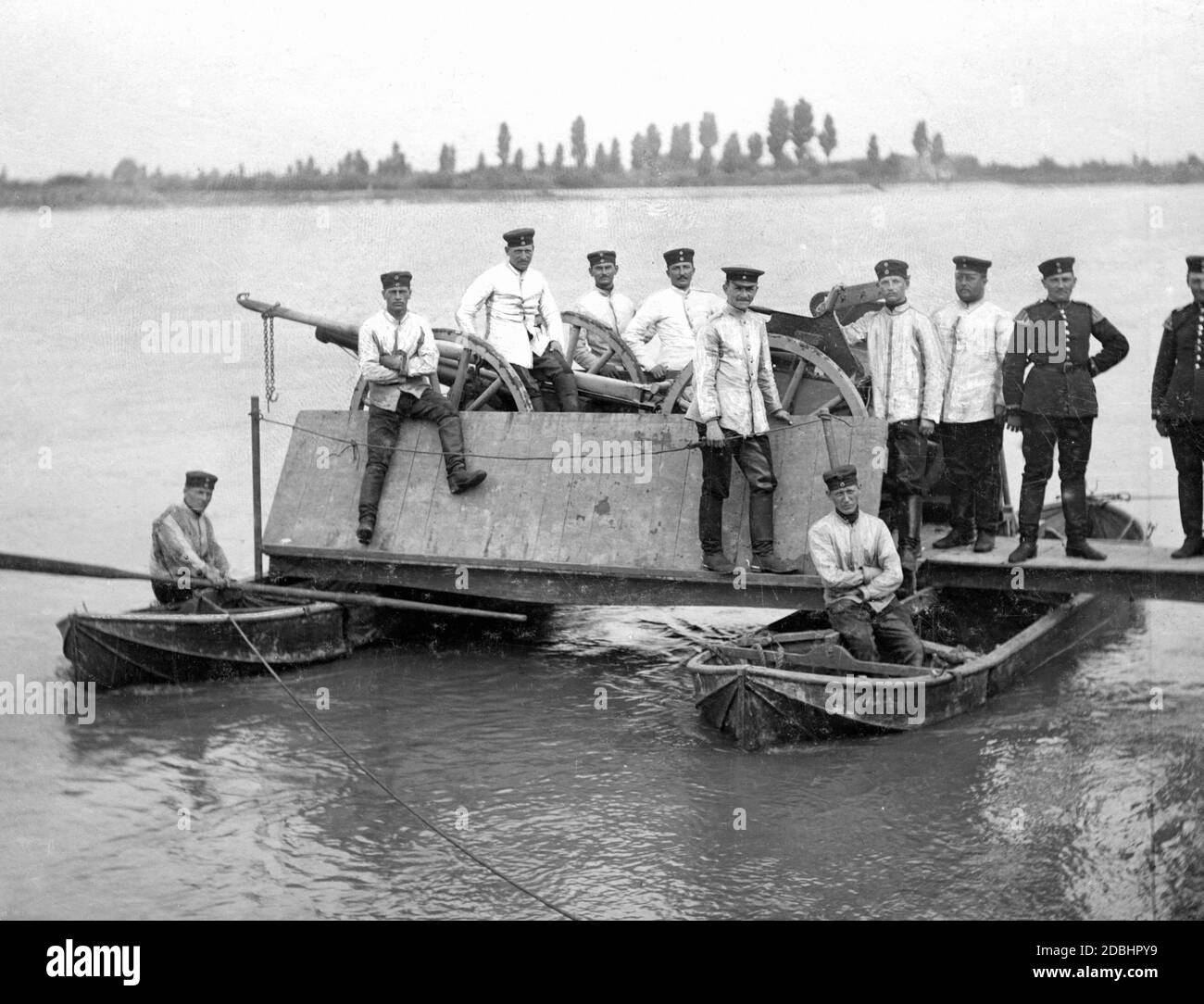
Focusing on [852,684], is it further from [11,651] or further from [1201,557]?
[11,651]

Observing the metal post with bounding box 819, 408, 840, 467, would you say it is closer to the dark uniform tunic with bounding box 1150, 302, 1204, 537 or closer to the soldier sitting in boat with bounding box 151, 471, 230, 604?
the dark uniform tunic with bounding box 1150, 302, 1204, 537

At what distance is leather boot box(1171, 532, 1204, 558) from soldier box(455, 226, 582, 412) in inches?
183

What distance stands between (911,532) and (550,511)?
263 centimetres

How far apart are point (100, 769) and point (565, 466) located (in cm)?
388

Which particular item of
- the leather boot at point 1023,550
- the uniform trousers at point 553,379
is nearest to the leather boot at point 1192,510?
the leather boot at point 1023,550

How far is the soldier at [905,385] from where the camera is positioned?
32.6 feet

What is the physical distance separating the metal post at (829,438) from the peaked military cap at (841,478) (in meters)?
0.81

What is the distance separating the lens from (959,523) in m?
10.4

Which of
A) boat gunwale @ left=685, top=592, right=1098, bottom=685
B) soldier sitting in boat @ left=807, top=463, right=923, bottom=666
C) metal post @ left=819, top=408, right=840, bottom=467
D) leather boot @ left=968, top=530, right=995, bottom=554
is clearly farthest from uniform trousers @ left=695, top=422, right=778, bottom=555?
leather boot @ left=968, top=530, right=995, bottom=554

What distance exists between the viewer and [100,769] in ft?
28.8

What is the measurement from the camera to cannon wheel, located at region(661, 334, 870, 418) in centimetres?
1020

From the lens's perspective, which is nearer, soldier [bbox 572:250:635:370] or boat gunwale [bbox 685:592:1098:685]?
boat gunwale [bbox 685:592:1098:685]

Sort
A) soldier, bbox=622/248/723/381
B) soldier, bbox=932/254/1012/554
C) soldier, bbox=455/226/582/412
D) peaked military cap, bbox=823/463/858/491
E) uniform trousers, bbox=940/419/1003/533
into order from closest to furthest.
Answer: peaked military cap, bbox=823/463/858/491, soldier, bbox=932/254/1012/554, uniform trousers, bbox=940/419/1003/533, soldier, bbox=455/226/582/412, soldier, bbox=622/248/723/381

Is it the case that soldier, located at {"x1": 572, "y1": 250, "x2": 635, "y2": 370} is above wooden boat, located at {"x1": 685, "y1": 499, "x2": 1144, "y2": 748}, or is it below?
above
